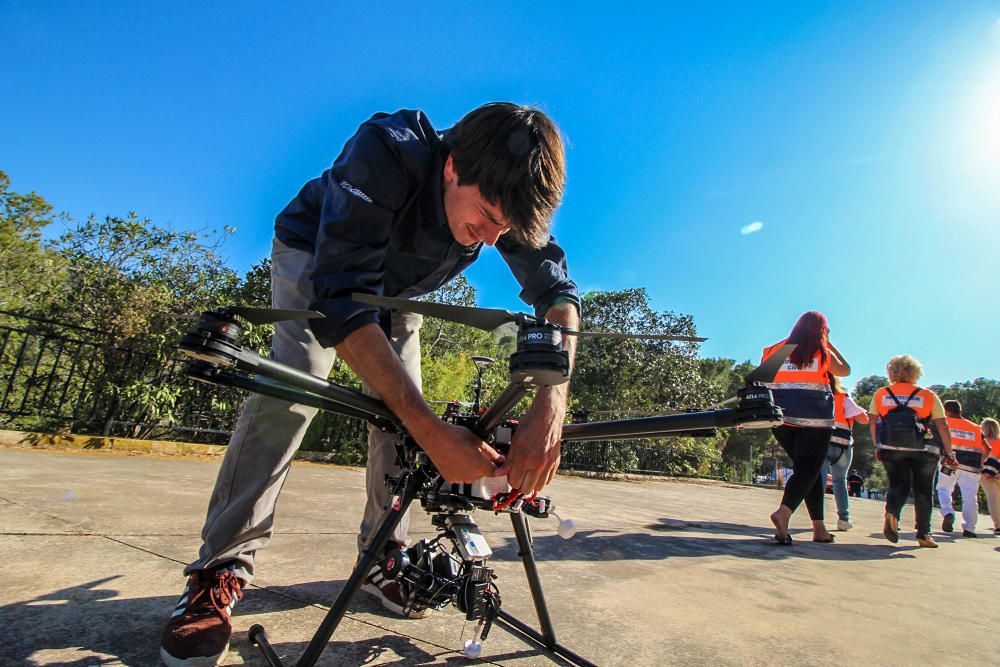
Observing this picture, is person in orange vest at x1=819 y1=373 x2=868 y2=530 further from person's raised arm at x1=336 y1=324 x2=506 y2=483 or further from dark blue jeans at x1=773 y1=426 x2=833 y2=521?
person's raised arm at x1=336 y1=324 x2=506 y2=483

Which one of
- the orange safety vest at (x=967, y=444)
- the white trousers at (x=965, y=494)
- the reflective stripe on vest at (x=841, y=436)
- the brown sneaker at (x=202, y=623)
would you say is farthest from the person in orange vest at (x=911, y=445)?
the brown sneaker at (x=202, y=623)

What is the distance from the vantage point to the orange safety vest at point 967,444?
23.3ft

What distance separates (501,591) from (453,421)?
3.91 ft

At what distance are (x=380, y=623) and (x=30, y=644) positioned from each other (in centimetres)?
92

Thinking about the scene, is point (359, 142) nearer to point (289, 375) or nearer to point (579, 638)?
point (289, 375)

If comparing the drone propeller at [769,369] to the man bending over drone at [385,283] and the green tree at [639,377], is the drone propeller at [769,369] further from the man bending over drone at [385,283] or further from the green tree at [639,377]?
the green tree at [639,377]

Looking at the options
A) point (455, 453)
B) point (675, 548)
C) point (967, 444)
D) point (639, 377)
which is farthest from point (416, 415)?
point (639, 377)

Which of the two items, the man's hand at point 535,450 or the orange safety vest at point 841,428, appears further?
the orange safety vest at point 841,428

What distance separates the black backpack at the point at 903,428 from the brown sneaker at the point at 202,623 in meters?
6.13

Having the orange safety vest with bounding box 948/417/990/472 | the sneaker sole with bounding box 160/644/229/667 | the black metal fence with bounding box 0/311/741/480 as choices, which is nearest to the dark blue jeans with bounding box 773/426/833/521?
the black metal fence with bounding box 0/311/741/480

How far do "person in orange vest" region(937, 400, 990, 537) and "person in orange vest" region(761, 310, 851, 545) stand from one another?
421 cm

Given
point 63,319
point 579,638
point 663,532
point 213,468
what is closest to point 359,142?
point 579,638

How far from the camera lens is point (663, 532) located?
4219 millimetres

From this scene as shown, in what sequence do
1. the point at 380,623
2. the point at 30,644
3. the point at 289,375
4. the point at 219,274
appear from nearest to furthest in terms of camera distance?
the point at 289,375 → the point at 30,644 → the point at 380,623 → the point at 219,274
